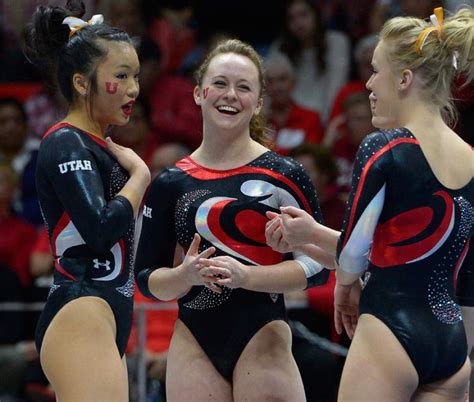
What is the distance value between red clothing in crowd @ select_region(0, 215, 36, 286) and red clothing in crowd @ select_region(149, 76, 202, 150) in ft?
4.15

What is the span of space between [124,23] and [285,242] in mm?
4675

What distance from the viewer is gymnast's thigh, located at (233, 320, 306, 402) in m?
3.51

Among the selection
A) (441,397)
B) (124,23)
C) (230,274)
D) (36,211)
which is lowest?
(36,211)

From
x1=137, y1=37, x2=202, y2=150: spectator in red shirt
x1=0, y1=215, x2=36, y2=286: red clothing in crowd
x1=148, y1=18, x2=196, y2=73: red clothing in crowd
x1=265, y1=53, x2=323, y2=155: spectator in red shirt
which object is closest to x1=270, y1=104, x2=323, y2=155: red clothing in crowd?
x1=265, y1=53, x2=323, y2=155: spectator in red shirt

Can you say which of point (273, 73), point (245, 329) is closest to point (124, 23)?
point (273, 73)

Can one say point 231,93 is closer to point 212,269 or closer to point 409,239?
point 212,269

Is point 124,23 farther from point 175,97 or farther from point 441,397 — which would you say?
point 441,397

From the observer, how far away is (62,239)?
11.7 ft

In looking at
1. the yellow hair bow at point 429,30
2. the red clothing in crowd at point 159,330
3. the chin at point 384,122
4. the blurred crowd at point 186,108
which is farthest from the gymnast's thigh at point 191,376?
the red clothing in crowd at point 159,330

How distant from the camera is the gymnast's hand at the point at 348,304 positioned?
3.32 m

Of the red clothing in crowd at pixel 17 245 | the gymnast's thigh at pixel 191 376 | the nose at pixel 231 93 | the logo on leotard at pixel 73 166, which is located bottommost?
the red clothing in crowd at pixel 17 245

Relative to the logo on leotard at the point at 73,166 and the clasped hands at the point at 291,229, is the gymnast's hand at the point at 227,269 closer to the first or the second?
the clasped hands at the point at 291,229

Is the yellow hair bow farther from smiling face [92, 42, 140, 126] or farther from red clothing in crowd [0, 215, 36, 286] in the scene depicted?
red clothing in crowd [0, 215, 36, 286]

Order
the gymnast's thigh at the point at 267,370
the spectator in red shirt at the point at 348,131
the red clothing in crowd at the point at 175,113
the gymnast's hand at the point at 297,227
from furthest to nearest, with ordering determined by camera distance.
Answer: the red clothing in crowd at the point at 175,113 < the spectator in red shirt at the point at 348,131 < the gymnast's thigh at the point at 267,370 < the gymnast's hand at the point at 297,227
